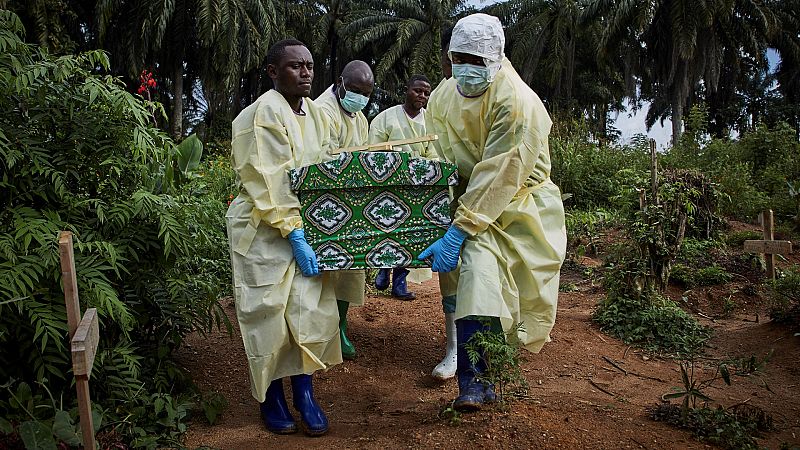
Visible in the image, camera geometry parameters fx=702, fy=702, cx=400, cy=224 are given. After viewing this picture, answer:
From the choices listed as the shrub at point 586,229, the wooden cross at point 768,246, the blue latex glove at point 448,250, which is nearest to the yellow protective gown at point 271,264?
the blue latex glove at point 448,250

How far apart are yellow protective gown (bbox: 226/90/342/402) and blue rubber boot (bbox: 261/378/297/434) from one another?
0.14 m

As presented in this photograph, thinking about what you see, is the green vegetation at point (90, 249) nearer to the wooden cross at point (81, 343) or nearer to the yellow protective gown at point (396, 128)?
the wooden cross at point (81, 343)

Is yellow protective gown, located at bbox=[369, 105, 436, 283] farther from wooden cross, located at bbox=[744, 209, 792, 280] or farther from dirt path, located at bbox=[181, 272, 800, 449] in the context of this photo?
wooden cross, located at bbox=[744, 209, 792, 280]

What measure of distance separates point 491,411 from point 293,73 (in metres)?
2.01

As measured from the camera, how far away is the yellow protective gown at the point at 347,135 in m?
4.50

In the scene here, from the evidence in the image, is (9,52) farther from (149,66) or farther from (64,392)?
(149,66)

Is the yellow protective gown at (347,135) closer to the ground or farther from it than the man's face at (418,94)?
closer to the ground

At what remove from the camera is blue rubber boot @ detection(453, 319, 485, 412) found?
3.41 metres

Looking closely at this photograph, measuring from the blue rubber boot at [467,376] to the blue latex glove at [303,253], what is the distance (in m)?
0.80

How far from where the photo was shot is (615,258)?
6258 mm

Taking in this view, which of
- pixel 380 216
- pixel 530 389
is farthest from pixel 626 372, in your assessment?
pixel 380 216

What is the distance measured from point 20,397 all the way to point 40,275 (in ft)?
1.88

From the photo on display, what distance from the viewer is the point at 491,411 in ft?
11.2

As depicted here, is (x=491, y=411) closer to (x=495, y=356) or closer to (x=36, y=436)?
(x=495, y=356)
